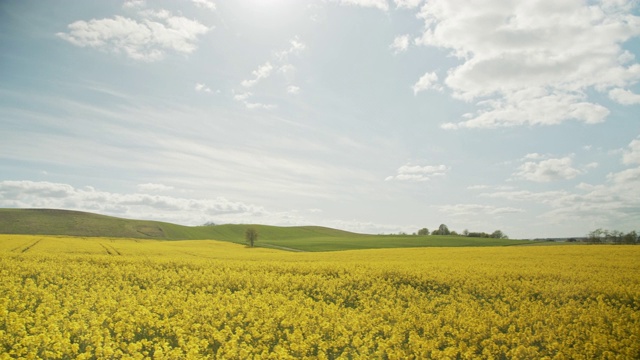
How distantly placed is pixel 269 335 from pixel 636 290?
14.7 meters

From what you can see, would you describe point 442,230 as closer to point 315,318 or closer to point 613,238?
point 613,238

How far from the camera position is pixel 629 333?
1014cm

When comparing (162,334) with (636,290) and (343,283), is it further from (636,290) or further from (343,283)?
(636,290)

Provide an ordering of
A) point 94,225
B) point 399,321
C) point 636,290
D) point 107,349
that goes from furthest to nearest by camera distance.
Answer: point 94,225, point 636,290, point 399,321, point 107,349

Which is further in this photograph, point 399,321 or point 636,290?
point 636,290

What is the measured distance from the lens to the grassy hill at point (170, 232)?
7794 centimetres

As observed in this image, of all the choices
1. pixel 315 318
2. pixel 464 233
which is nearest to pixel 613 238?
pixel 464 233

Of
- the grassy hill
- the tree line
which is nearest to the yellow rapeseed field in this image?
the grassy hill

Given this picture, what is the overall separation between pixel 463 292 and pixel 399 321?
6.74 m

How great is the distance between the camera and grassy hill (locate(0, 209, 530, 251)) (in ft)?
256

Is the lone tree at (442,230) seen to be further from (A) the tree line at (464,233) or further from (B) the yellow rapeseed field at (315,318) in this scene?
(B) the yellow rapeseed field at (315,318)

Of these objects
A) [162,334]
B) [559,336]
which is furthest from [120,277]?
[559,336]

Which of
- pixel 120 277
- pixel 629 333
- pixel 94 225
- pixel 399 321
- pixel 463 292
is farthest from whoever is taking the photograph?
pixel 94 225

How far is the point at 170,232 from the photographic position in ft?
319
